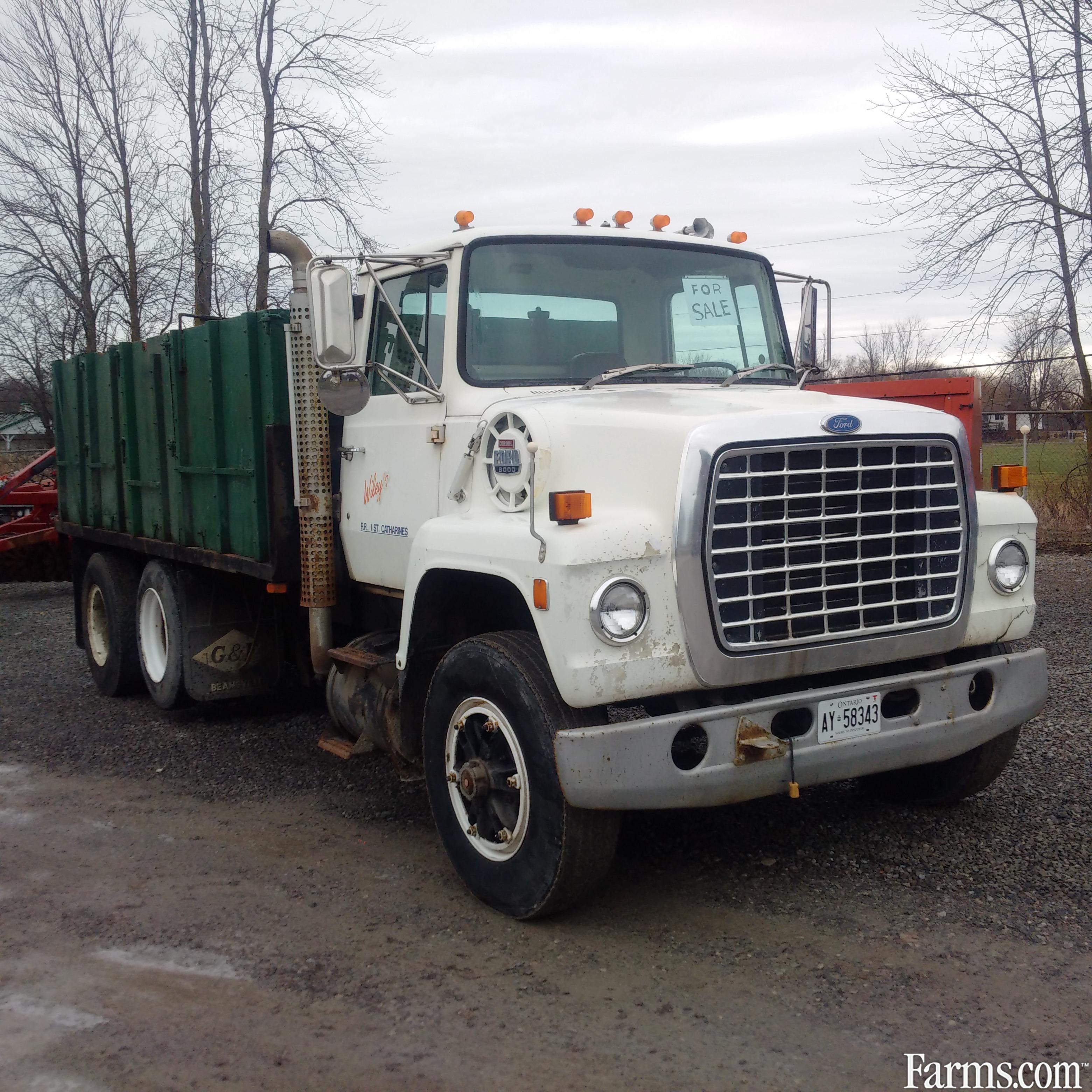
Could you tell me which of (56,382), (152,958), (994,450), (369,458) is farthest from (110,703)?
(994,450)

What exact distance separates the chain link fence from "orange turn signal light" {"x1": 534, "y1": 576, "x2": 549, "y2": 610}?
11479mm

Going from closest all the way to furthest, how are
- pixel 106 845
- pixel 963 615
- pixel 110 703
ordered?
1. pixel 963 615
2. pixel 106 845
3. pixel 110 703

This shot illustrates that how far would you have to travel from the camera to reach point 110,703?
329 inches

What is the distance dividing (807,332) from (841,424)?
5.98 feet

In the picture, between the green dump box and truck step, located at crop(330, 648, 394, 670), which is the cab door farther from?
the green dump box

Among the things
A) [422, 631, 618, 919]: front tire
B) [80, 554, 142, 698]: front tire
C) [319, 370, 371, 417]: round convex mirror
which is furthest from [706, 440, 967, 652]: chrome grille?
[80, 554, 142, 698]: front tire

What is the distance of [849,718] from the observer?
4086 millimetres

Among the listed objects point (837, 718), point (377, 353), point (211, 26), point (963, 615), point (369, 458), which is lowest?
point (837, 718)

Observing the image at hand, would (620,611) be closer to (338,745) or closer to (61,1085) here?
(61,1085)

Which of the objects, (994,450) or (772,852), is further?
(994,450)

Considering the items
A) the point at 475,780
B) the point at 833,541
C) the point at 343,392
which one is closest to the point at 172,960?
the point at 475,780

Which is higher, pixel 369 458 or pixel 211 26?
pixel 211 26

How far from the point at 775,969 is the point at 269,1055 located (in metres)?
1.61

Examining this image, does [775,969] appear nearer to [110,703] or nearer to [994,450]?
[110,703]
